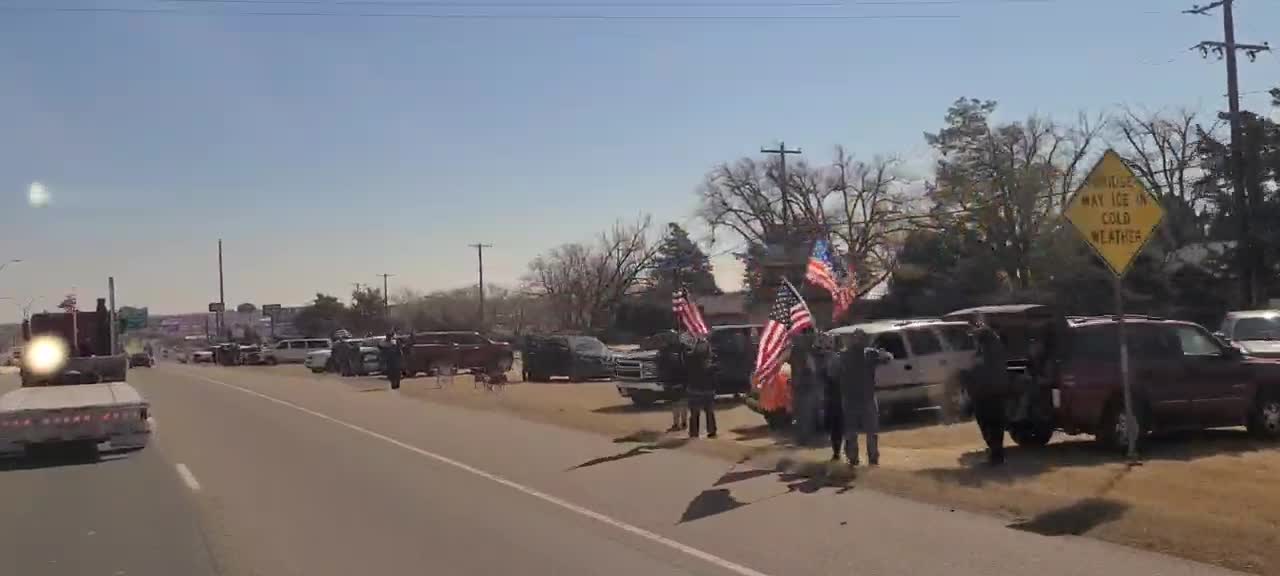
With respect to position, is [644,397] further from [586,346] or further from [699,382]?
[586,346]

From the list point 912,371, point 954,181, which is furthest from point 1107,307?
point 912,371

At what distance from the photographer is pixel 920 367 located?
20156 millimetres

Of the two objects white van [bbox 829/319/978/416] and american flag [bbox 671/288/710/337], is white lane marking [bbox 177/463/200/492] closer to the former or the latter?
american flag [bbox 671/288/710/337]

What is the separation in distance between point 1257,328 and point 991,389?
12.0 m

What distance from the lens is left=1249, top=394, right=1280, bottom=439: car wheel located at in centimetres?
1557

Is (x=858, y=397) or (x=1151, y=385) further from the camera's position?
(x=1151, y=385)

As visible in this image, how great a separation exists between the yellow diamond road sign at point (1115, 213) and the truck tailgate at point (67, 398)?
14.6 metres

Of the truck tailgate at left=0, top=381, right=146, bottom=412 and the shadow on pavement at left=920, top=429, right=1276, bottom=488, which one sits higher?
the truck tailgate at left=0, top=381, right=146, bottom=412

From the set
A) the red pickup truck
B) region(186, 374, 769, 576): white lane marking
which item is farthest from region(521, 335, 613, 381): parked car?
the red pickup truck

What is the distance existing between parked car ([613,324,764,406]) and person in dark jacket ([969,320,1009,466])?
10.2 metres

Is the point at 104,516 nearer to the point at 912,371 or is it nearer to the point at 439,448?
the point at 439,448

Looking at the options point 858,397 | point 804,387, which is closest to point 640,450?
point 804,387

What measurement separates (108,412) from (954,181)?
1792 inches

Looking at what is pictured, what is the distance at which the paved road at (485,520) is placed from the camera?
9.03 metres
